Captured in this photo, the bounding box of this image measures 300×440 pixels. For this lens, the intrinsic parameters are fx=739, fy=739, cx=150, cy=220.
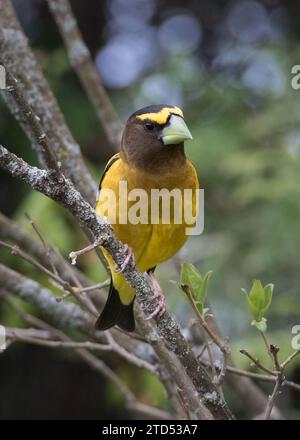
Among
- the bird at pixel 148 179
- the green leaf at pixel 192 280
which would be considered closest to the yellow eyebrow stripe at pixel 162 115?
the bird at pixel 148 179

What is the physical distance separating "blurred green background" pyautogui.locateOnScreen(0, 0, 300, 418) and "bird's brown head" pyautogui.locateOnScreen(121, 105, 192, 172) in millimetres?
943

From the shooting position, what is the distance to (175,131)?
266cm

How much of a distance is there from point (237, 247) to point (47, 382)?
6.90 ft

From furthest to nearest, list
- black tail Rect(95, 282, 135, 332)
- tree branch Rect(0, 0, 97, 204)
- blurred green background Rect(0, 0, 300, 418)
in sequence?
blurred green background Rect(0, 0, 300, 418) → tree branch Rect(0, 0, 97, 204) → black tail Rect(95, 282, 135, 332)

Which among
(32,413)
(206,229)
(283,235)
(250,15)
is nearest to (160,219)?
(283,235)

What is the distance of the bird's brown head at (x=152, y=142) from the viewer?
2.72 metres

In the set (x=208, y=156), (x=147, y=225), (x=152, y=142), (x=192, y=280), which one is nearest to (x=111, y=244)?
(x=192, y=280)

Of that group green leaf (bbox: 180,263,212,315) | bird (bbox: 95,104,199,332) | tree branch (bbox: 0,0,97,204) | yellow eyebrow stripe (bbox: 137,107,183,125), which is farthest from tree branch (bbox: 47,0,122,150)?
green leaf (bbox: 180,263,212,315)

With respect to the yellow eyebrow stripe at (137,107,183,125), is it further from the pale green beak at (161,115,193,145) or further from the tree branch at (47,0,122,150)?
the tree branch at (47,0,122,150)

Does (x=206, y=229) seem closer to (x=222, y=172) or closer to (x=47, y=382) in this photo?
(x=222, y=172)

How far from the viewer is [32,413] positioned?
5.78 metres

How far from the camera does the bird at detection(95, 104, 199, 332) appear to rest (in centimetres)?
273

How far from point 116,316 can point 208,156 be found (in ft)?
7.67

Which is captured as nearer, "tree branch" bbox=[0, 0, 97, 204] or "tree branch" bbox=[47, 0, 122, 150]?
"tree branch" bbox=[0, 0, 97, 204]
